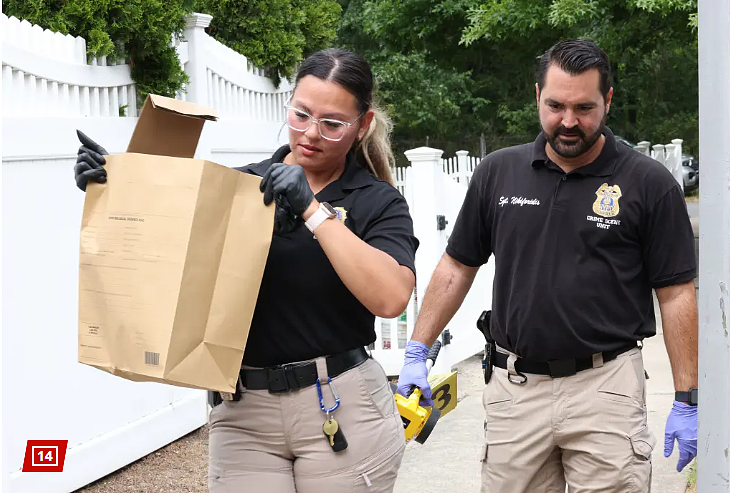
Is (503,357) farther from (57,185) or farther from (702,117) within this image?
(57,185)

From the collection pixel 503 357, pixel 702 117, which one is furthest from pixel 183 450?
pixel 702 117

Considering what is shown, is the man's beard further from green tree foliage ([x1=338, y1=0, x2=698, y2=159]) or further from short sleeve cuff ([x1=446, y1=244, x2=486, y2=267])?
green tree foliage ([x1=338, y1=0, x2=698, y2=159])

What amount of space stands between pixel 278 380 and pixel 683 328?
4.73 feet

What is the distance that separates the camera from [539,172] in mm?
3438

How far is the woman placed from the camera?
8.57 ft

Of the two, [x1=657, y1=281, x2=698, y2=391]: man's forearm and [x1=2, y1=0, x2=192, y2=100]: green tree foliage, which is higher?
[x1=2, y1=0, x2=192, y2=100]: green tree foliage

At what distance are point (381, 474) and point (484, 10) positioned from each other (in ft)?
46.3

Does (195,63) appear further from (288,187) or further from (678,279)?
(288,187)

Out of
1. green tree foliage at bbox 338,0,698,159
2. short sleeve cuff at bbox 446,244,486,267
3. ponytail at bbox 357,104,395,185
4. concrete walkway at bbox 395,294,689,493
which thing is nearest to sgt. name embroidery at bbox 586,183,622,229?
short sleeve cuff at bbox 446,244,486,267

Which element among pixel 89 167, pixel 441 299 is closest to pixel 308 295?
pixel 89 167

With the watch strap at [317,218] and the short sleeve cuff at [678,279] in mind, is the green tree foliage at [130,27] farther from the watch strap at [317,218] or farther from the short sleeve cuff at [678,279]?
the short sleeve cuff at [678,279]

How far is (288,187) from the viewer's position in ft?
7.86

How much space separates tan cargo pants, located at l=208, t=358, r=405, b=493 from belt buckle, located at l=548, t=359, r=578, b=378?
83 cm

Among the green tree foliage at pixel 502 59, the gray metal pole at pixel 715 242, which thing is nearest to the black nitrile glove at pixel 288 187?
the gray metal pole at pixel 715 242
